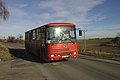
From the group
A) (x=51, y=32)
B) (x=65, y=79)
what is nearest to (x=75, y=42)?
(x=51, y=32)

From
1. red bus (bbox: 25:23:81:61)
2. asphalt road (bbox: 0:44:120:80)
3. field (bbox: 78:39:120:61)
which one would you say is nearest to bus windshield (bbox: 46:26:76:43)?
red bus (bbox: 25:23:81:61)

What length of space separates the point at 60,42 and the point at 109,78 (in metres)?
7.70

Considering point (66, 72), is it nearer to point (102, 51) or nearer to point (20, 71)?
point (20, 71)

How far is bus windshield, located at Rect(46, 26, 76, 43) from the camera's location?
1672 centimetres

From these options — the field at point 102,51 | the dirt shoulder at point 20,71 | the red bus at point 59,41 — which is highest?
the red bus at point 59,41

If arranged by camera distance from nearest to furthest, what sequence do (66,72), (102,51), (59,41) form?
1. (66,72)
2. (59,41)
3. (102,51)

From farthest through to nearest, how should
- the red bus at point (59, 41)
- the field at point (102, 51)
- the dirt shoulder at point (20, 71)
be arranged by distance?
1. the field at point (102, 51)
2. the red bus at point (59, 41)
3. the dirt shoulder at point (20, 71)

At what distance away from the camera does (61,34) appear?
16.9 m

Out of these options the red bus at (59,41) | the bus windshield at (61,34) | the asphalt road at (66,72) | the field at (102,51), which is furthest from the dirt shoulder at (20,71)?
the field at (102,51)

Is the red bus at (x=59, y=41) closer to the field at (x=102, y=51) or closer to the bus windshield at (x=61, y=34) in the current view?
the bus windshield at (x=61, y=34)

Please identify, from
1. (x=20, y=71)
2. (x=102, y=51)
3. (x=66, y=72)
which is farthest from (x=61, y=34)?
(x=102, y=51)

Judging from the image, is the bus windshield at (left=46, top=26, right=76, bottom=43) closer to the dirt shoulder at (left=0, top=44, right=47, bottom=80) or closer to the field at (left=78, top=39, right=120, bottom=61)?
the dirt shoulder at (left=0, top=44, right=47, bottom=80)

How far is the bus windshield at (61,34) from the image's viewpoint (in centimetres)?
1672

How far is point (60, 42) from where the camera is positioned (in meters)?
16.9
